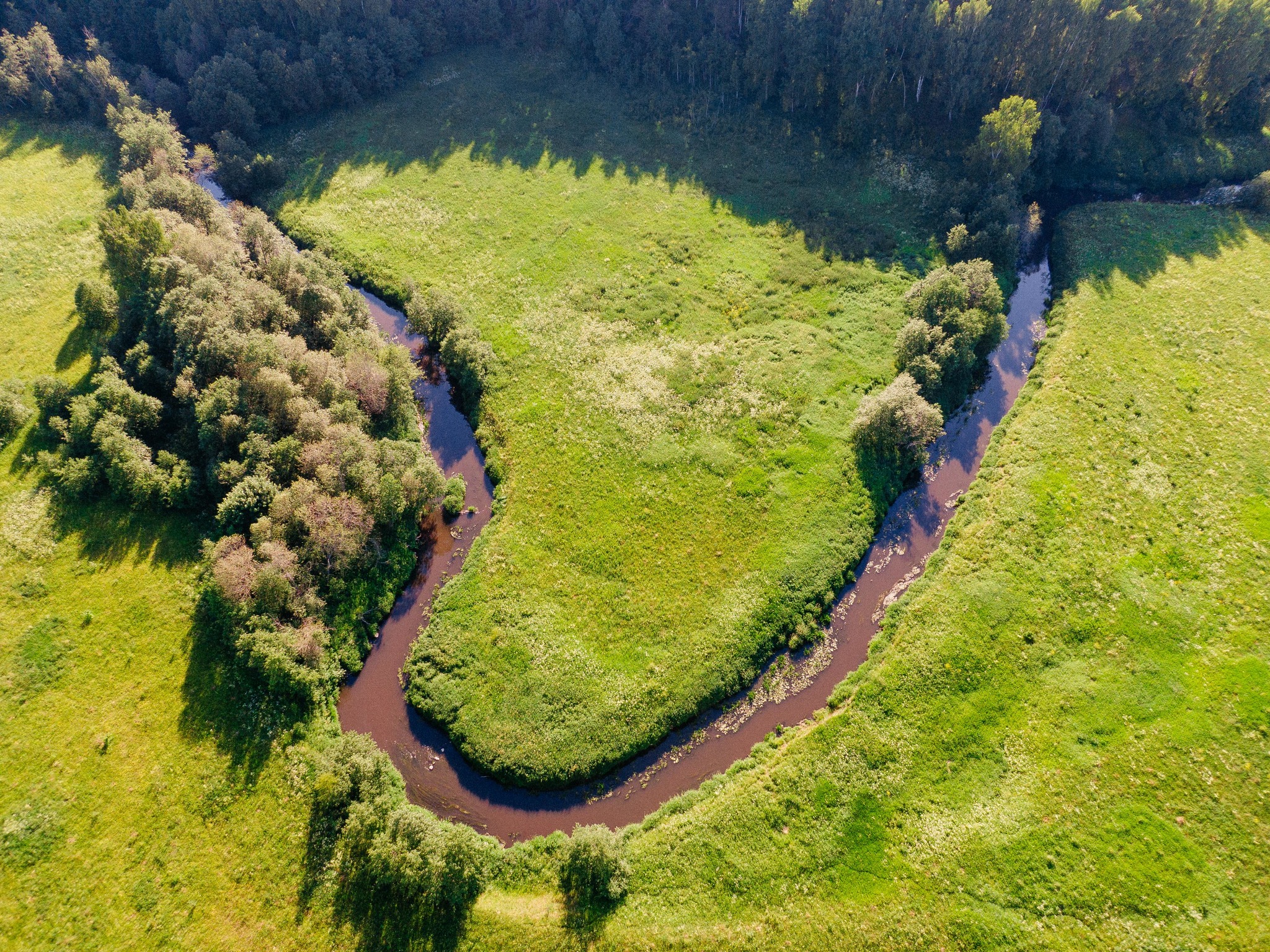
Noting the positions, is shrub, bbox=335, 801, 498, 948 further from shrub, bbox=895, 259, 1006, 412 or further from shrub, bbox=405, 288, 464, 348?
shrub, bbox=895, 259, 1006, 412

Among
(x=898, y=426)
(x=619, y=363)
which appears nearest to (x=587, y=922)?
(x=898, y=426)

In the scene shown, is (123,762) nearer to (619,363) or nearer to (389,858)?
(389,858)

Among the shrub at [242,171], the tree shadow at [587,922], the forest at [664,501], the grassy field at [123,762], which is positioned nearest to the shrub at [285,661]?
the forest at [664,501]

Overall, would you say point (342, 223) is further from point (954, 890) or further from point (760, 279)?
point (954, 890)

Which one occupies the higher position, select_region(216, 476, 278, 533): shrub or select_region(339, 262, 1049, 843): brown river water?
select_region(216, 476, 278, 533): shrub

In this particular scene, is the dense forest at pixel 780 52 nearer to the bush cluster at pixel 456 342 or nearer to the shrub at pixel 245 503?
the bush cluster at pixel 456 342

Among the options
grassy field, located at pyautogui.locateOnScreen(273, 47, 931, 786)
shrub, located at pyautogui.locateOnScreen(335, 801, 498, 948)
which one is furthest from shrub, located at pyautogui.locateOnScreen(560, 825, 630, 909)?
shrub, located at pyautogui.locateOnScreen(335, 801, 498, 948)

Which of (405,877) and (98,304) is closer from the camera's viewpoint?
(405,877)
